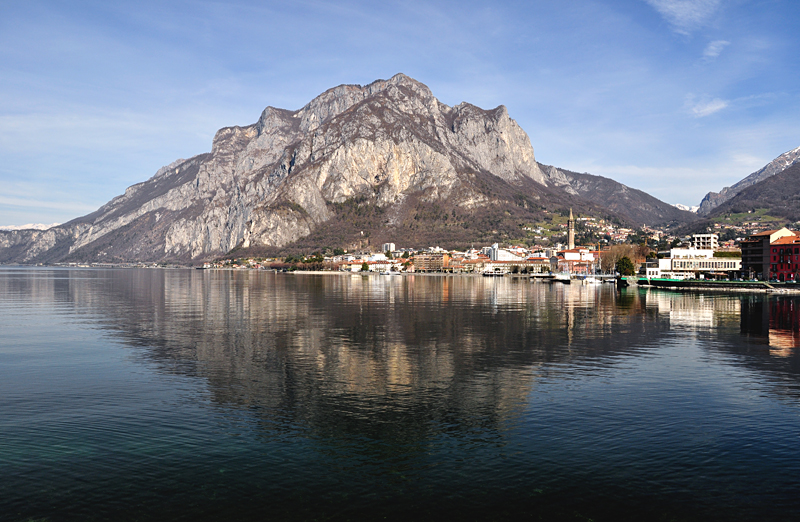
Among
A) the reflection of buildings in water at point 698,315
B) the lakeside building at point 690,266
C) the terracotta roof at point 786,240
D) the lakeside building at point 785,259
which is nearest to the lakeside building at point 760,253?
the lakeside building at point 785,259

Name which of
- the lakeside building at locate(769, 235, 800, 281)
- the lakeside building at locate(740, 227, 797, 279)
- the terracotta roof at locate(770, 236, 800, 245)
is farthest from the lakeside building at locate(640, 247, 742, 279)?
the terracotta roof at locate(770, 236, 800, 245)

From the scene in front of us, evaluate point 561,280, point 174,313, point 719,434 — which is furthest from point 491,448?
point 561,280

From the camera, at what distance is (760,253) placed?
154000 millimetres

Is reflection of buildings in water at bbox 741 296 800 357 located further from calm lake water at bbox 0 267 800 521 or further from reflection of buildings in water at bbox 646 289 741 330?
reflection of buildings in water at bbox 646 289 741 330

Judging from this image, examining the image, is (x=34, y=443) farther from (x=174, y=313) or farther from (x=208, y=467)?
(x=174, y=313)

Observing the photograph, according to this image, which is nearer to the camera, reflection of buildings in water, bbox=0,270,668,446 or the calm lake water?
the calm lake water

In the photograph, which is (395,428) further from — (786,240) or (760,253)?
(760,253)

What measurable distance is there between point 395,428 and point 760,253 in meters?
167

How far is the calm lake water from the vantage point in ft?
50.7

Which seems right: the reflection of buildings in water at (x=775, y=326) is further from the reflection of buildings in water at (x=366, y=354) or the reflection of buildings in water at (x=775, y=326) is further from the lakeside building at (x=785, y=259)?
the lakeside building at (x=785, y=259)

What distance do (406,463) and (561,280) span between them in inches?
7183

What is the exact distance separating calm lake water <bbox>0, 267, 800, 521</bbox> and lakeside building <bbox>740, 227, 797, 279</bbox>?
414 ft

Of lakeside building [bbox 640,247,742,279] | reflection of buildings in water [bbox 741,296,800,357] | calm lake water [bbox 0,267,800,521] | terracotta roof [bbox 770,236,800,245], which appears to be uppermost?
terracotta roof [bbox 770,236,800,245]

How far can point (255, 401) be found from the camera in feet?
82.2
